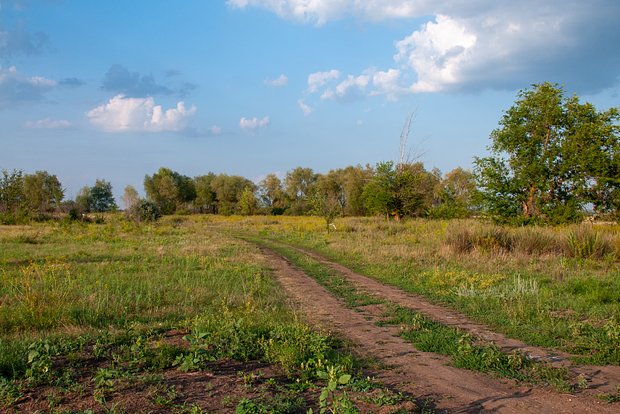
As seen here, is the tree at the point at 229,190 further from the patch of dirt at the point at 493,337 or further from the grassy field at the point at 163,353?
the grassy field at the point at 163,353

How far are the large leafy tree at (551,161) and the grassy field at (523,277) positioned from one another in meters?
2.94

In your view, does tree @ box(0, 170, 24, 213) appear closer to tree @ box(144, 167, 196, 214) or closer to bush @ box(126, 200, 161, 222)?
bush @ box(126, 200, 161, 222)

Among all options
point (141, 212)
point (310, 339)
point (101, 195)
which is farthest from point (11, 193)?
point (310, 339)

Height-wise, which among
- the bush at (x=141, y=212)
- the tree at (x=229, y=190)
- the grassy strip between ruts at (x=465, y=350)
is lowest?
the grassy strip between ruts at (x=465, y=350)

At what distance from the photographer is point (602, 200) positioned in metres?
22.2

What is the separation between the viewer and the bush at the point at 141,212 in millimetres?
39906

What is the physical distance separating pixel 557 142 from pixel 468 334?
1898 cm

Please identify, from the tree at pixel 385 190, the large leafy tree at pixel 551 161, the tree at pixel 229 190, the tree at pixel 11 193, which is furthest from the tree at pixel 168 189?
the large leafy tree at pixel 551 161

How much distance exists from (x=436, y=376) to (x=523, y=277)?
7.68 metres

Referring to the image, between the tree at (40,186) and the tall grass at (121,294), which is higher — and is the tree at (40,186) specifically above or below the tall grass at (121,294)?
above

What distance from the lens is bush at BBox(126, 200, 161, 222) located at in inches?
1571

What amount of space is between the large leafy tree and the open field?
365 inches

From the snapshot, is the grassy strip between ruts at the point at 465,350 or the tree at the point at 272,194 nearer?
the grassy strip between ruts at the point at 465,350

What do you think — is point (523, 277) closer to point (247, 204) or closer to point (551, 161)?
point (551, 161)
